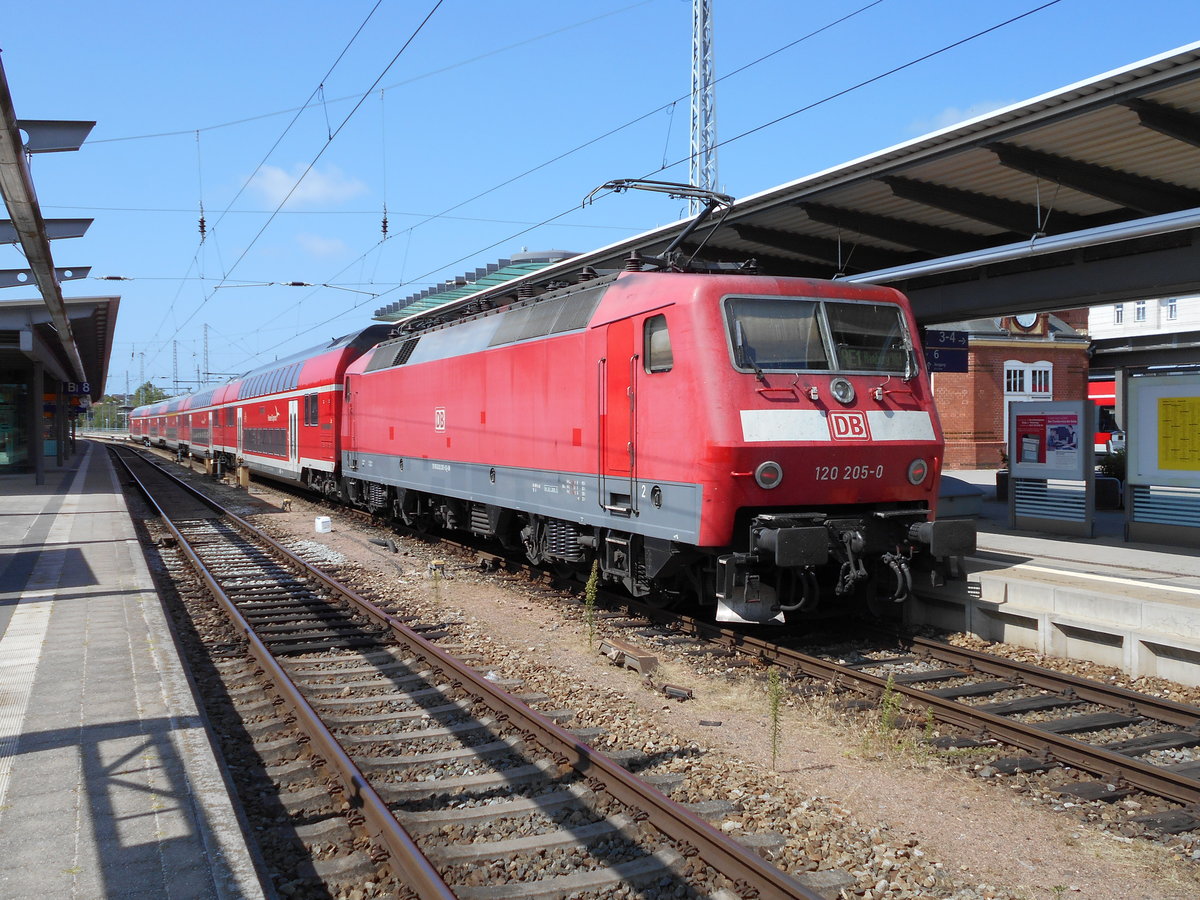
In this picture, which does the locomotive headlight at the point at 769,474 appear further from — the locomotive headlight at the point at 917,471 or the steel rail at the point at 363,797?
the steel rail at the point at 363,797

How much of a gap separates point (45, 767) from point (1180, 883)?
586 centimetres

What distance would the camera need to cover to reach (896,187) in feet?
37.0

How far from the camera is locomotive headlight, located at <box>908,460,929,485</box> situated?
8852 mm

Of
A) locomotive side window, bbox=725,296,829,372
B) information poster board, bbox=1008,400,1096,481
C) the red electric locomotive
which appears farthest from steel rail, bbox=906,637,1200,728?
information poster board, bbox=1008,400,1096,481

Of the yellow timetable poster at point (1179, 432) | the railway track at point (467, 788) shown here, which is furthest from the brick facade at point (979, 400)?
the railway track at point (467, 788)

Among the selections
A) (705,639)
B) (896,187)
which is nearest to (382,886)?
(705,639)

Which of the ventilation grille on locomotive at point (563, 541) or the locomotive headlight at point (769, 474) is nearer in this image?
the locomotive headlight at point (769, 474)

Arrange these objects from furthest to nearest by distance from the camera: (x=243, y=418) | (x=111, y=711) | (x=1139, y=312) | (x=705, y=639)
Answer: (x=1139, y=312)
(x=243, y=418)
(x=705, y=639)
(x=111, y=711)

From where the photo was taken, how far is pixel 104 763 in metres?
5.28

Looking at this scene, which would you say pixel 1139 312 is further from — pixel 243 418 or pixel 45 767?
pixel 45 767

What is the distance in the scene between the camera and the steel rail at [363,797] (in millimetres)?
4301

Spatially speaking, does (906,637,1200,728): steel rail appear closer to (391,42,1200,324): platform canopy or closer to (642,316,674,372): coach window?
(642,316,674,372): coach window

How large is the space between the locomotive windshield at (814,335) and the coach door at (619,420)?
120 cm

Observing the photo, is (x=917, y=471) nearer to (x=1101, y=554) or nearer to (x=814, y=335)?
(x=814, y=335)
